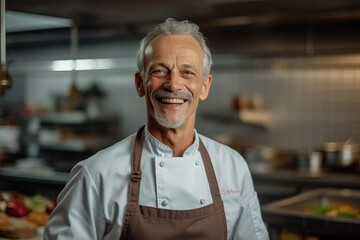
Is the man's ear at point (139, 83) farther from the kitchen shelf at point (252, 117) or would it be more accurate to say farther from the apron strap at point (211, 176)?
the kitchen shelf at point (252, 117)

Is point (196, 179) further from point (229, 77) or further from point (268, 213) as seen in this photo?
point (229, 77)

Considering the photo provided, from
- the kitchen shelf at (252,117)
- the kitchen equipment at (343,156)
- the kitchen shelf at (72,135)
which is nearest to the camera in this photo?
the kitchen equipment at (343,156)

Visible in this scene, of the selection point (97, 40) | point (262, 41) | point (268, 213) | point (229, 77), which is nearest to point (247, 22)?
point (262, 41)

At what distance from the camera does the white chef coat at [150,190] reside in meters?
1.74

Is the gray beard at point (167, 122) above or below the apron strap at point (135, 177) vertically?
above

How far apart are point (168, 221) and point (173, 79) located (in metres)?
0.45

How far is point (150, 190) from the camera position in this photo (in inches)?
71.4

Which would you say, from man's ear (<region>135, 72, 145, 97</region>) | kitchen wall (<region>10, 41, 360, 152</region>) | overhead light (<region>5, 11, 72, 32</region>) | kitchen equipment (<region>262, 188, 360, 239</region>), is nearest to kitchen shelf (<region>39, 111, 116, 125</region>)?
kitchen wall (<region>10, 41, 360, 152</region>)

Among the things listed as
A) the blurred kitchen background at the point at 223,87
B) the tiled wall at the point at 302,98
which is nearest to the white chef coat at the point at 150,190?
the blurred kitchen background at the point at 223,87

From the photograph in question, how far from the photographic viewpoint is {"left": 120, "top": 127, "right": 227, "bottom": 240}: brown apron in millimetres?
1757

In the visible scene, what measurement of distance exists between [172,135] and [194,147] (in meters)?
0.09

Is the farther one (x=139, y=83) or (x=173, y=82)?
(x=139, y=83)

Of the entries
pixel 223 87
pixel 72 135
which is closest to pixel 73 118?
pixel 72 135

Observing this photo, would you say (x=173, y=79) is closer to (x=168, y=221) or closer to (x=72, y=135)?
(x=168, y=221)
